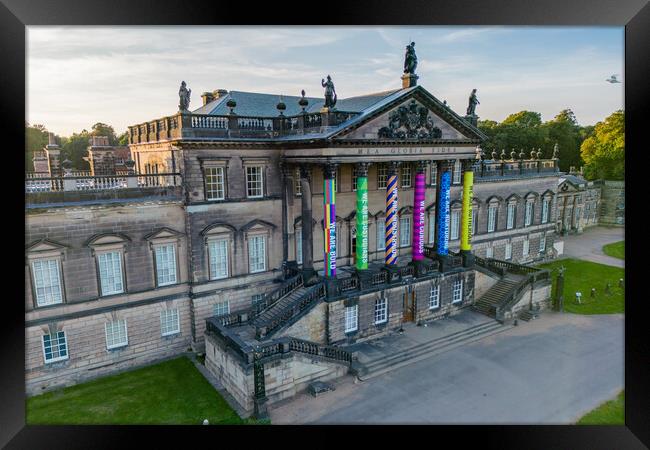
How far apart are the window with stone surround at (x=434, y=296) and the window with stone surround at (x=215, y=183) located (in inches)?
543

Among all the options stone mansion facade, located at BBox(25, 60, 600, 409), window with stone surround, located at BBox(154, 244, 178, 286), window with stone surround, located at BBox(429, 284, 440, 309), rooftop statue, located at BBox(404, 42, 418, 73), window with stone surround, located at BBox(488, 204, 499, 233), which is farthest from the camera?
window with stone surround, located at BBox(488, 204, 499, 233)

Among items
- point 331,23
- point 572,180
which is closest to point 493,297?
point 331,23

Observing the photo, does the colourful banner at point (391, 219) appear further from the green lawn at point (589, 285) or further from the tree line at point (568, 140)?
the tree line at point (568, 140)

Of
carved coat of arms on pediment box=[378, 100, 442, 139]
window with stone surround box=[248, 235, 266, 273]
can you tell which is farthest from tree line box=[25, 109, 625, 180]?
window with stone surround box=[248, 235, 266, 273]

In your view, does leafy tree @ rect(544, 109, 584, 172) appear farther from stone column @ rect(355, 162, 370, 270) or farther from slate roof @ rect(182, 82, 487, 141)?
stone column @ rect(355, 162, 370, 270)

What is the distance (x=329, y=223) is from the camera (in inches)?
911

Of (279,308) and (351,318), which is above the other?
(279,308)

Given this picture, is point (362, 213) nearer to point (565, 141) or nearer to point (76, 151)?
point (76, 151)

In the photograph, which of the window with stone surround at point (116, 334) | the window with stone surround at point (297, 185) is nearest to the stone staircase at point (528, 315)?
the window with stone surround at point (297, 185)

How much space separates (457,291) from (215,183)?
16765 millimetres

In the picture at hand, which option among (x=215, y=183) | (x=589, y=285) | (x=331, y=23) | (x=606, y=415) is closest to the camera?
(x=331, y=23)

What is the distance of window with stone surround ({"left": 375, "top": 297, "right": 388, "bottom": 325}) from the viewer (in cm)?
2491

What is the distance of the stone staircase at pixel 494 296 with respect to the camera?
27969 mm

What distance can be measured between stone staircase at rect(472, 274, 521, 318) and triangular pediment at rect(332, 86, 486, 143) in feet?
32.5
